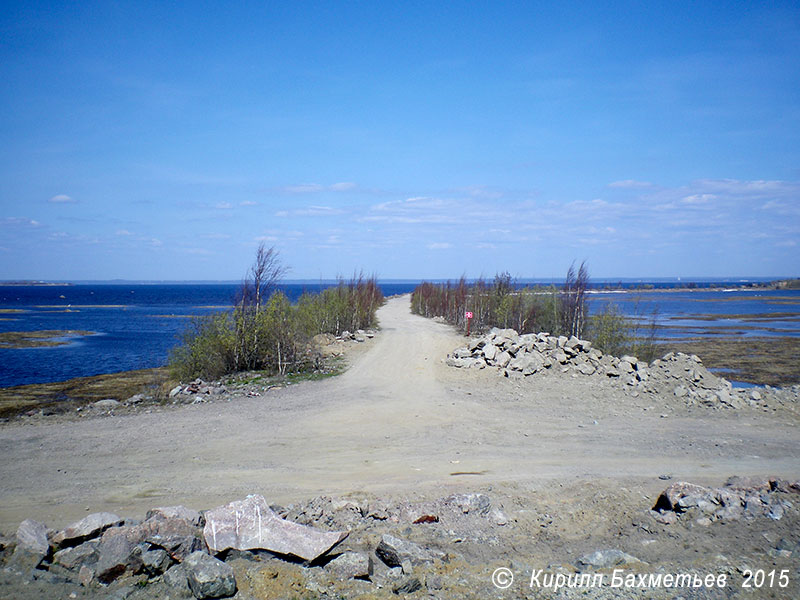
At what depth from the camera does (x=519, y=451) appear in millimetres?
10383

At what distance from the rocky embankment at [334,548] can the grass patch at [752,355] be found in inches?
760

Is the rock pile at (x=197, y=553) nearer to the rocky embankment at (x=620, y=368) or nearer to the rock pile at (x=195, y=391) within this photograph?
the rock pile at (x=195, y=391)

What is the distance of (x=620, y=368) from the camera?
17359 mm

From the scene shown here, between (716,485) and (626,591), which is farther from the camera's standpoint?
(716,485)

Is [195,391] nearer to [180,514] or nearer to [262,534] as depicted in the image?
[180,514]

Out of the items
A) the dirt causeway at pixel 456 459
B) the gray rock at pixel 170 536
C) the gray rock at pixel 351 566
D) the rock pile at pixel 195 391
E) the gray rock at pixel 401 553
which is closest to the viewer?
the gray rock at pixel 351 566

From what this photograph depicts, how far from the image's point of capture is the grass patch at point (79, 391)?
17141 millimetres

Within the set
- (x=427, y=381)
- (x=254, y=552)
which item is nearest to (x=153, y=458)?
(x=254, y=552)

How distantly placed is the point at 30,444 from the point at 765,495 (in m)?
12.6

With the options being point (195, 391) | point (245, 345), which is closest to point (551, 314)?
point (245, 345)

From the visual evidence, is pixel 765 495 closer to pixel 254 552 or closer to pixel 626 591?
pixel 626 591

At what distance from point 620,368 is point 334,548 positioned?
1398 centimetres

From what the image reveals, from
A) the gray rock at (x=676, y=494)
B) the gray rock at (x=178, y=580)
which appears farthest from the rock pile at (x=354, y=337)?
the gray rock at (x=178, y=580)

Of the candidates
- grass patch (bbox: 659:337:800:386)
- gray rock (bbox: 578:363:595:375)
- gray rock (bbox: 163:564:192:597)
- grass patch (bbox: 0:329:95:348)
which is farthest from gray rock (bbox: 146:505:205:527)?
grass patch (bbox: 0:329:95:348)
